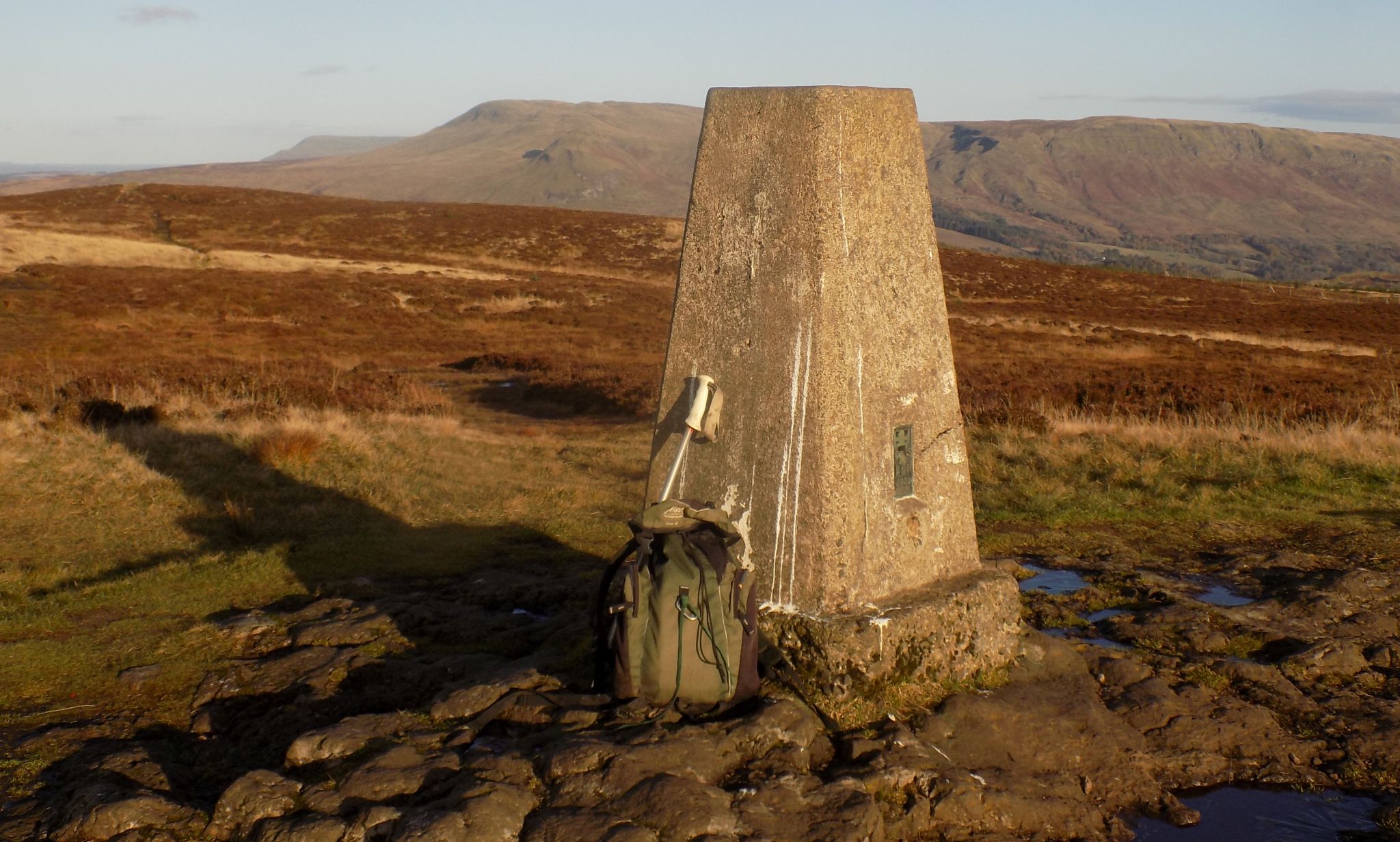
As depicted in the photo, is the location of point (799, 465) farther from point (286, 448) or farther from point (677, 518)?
point (286, 448)

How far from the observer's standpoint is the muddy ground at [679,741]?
130 inches

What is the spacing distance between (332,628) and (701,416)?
234 cm

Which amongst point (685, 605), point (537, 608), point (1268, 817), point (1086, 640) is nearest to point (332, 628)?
point (537, 608)

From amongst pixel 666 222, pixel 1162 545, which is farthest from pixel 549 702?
pixel 666 222

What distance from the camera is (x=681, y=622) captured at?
12.8 ft

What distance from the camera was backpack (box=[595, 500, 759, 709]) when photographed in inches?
153

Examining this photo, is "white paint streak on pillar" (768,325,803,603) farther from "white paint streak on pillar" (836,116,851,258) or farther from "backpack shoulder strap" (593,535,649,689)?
"backpack shoulder strap" (593,535,649,689)

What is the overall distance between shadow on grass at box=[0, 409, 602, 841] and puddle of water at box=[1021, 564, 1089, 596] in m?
2.70

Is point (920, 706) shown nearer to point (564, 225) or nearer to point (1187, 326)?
point (1187, 326)

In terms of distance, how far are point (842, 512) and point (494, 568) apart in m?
3.23

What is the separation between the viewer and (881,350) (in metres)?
4.46

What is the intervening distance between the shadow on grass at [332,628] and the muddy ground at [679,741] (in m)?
0.02

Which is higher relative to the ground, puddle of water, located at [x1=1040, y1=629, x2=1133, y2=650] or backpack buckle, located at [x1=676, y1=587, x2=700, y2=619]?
backpack buckle, located at [x1=676, y1=587, x2=700, y2=619]

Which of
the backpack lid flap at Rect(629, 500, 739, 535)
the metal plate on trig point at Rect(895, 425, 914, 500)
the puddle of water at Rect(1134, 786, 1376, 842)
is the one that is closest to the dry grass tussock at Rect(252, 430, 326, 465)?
the backpack lid flap at Rect(629, 500, 739, 535)
